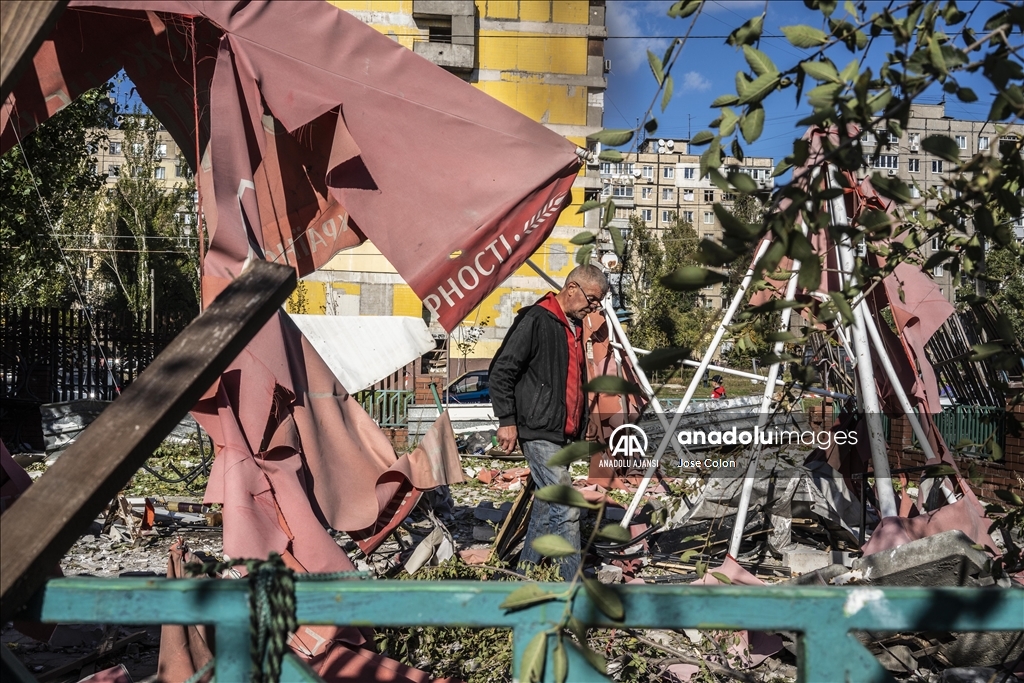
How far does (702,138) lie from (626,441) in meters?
5.36

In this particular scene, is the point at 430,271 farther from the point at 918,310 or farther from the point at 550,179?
the point at 918,310

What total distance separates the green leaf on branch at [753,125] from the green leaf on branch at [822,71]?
12cm

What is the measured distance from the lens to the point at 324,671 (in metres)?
2.99

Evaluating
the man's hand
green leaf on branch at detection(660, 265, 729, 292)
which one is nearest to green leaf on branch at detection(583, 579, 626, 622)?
green leaf on branch at detection(660, 265, 729, 292)

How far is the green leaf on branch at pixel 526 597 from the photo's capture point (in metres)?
1.44

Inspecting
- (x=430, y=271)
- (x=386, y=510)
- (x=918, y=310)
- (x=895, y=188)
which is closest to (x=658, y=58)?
(x=895, y=188)

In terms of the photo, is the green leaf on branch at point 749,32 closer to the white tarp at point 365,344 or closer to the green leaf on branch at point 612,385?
the green leaf on branch at point 612,385

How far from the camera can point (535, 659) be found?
4.51 feet

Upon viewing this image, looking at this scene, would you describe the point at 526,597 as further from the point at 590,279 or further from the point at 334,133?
the point at 590,279

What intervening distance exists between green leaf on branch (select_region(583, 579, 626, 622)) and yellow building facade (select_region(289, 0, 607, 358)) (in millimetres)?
24046

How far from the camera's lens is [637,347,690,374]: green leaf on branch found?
4.57ft

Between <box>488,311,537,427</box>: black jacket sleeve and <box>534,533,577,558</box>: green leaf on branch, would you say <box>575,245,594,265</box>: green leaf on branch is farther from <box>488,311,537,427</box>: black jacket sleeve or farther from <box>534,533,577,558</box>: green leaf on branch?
<box>488,311,537,427</box>: black jacket sleeve

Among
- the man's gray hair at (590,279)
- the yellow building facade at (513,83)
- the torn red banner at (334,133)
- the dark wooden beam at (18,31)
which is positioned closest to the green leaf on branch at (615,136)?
the dark wooden beam at (18,31)

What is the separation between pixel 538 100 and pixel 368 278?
7.79m
